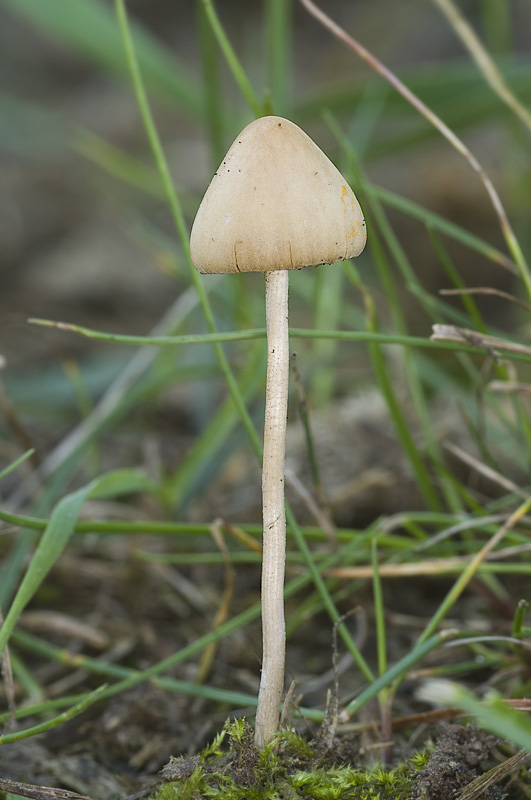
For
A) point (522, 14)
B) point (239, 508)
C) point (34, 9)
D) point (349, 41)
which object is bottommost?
point (239, 508)

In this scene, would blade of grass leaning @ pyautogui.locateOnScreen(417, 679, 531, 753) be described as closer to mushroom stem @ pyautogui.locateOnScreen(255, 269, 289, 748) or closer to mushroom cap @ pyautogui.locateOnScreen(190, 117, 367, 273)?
mushroom stem @ pyautogui.locateOnScreen(255, 269, 289, 748)

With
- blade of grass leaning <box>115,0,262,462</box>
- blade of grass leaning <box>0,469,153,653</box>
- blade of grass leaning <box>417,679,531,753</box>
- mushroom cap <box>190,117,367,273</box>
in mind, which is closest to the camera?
blade of grass leaning <box>417,679,531,753</box>

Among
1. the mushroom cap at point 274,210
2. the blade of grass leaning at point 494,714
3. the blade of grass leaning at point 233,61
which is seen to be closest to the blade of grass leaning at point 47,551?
the mushroom cap at point 274,210

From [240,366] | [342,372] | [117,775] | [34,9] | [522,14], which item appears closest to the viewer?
[117,775]

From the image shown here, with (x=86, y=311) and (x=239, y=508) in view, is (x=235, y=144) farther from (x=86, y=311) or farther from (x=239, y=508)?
(x=86, y=311)

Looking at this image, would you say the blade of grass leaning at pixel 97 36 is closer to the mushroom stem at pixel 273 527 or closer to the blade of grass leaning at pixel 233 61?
the blade of grass leaning at pixel 233 61

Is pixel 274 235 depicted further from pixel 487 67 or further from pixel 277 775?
pixel 487 67

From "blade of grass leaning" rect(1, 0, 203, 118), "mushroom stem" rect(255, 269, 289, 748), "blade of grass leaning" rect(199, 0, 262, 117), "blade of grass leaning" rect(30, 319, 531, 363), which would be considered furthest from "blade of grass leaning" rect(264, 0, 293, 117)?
"mushroom stem" rect(255, 269, 289, 748)

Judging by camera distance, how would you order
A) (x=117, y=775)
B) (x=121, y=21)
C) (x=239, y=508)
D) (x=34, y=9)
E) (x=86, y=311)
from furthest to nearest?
(x=86, y=311) → (x=34, y=9) → (x=239, y=508) → (x=121, y=21) → (x=117, y=775)

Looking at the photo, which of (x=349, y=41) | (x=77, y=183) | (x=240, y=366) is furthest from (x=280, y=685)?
(x=77, y=183)
